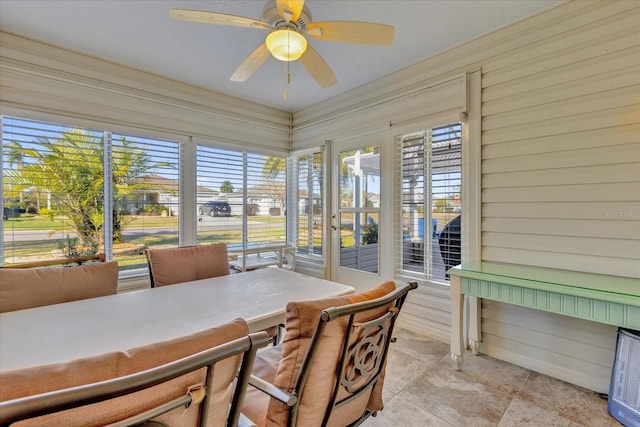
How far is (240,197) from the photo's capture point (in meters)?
4.02

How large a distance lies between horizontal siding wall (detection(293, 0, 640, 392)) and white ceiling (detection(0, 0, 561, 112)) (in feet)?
0.96

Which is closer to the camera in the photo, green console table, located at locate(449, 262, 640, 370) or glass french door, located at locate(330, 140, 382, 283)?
green console table, located at locate(449, 262, 640, 370)

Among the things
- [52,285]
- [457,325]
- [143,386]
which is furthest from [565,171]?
[52,285]

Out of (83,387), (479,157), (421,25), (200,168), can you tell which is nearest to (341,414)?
(83,387)

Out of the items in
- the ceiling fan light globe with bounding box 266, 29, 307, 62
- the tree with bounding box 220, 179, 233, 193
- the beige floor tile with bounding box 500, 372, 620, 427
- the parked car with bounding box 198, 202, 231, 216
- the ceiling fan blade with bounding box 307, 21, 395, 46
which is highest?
the ceiling fan blade with bounding box 307, 21, 395, 46

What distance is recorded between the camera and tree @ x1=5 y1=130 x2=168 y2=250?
2592 mm

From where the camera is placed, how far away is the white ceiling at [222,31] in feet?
6.98

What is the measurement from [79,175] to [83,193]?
169mm

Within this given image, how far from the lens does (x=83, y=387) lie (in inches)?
20.1

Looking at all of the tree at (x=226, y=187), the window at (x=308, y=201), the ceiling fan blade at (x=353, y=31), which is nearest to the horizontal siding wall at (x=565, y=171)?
the ceiling fan blade at (x=353, y=31)

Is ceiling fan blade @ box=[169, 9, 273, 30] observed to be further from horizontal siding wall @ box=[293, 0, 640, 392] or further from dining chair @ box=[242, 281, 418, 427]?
horizontal siding wall @ box=[293, 0, 640, 392]

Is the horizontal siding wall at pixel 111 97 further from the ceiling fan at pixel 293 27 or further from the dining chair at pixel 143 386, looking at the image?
the dining chair at pixel 143 386

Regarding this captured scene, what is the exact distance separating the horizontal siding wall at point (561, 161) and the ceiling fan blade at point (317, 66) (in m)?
1.30

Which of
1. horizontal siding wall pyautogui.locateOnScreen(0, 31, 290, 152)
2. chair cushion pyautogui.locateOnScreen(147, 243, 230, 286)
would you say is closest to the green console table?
chair cushion pyautogui.locateOnScreen(147, 243, 230, 286)
